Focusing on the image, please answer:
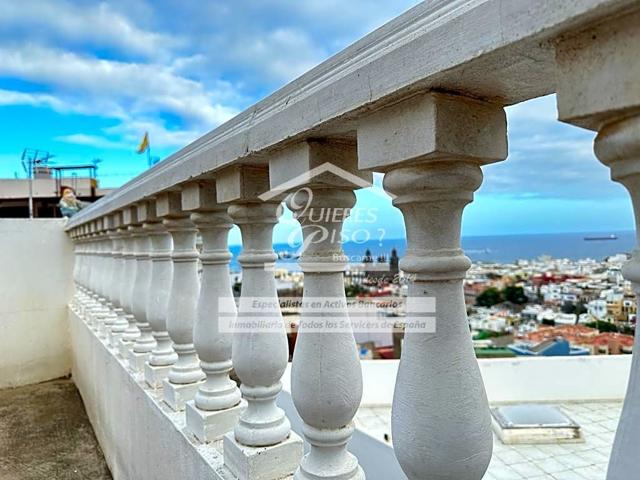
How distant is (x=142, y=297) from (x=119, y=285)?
75 centimetres

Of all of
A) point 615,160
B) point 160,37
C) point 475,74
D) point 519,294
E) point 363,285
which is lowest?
point 519,294

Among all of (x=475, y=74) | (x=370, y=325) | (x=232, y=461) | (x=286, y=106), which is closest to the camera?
(x=475, y=74)

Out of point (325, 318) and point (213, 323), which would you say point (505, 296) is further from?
point (325, 318)

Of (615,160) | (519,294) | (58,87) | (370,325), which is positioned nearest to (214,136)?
(615,160)

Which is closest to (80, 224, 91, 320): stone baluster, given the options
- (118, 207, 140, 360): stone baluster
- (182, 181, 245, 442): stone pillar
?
(118, 207, 140, 360): stone baluster

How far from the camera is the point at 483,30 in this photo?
51 centimetres

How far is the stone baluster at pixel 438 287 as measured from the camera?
641mm

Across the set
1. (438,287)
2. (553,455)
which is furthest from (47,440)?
(553,455)

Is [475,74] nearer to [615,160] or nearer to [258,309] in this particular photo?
[615,160]

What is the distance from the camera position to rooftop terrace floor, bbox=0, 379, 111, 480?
2648mm

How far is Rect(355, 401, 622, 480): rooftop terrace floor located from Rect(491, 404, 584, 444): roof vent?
66 mm

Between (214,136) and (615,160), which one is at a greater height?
(214,136)

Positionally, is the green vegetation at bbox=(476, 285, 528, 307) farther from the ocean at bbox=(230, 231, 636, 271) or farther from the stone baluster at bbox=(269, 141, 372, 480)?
the stone baluster at bbox=(269, 141, 372, 480)

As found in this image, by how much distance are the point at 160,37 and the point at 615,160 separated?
973 cm
